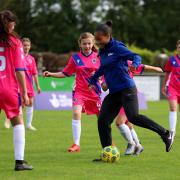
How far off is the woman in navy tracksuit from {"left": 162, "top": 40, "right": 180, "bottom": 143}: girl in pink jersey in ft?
12.1

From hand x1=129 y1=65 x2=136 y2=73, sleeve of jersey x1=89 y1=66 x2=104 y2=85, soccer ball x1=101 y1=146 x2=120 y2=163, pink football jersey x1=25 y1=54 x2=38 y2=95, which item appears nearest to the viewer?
hand x1=129 y1=65 x2=136 y2=73

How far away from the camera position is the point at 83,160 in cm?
970

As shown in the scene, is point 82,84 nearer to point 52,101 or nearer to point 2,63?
point 2,63

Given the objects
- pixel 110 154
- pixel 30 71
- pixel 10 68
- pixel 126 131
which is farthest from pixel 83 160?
pixel 30 71

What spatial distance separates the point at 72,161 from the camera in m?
9.59

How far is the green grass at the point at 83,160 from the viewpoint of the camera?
820 cm

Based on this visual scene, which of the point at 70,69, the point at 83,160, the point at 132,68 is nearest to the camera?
the point at 132,68

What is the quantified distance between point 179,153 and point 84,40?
2.44 metres

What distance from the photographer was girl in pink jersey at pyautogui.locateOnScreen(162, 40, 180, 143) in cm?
1305

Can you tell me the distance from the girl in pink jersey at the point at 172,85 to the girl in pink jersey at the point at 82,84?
2228mm

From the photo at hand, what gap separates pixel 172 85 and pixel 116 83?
13.3 feet

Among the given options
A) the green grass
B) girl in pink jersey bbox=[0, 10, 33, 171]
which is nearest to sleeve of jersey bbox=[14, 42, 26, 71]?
girl in pink jersey bbox=[0, 10, 33, 171]

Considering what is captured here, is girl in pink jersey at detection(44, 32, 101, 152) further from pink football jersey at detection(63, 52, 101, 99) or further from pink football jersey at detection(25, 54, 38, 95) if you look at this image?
pink football jersey at detection(25, 54, 38, 95)

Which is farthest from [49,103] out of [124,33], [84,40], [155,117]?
[124,33]
